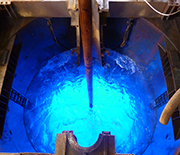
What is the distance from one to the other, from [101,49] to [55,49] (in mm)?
2408

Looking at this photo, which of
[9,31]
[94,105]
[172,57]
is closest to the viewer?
[172,57]

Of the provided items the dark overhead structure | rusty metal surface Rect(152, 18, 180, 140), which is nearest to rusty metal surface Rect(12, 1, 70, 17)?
the dark overhead structure

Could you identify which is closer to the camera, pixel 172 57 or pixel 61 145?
pixel 61 145

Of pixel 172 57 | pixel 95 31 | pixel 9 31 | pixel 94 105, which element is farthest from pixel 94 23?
pixel 94 105

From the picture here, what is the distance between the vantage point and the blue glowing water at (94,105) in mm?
6537

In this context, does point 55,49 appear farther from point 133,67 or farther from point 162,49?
point 162,49

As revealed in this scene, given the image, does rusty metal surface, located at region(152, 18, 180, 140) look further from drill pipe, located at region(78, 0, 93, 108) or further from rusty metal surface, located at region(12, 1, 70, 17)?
rusty metal surface, located at region(12, 1, 70, 17)

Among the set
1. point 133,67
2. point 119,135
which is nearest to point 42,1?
point 133,67

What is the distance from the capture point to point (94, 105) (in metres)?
8.22

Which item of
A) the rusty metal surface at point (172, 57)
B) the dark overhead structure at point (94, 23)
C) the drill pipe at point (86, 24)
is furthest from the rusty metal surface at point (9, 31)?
the rusty metal surface at point (172, 57)

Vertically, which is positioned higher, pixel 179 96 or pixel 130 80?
pixel 130 80

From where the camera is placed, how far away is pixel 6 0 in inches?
190

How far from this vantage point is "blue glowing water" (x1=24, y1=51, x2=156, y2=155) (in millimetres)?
6537

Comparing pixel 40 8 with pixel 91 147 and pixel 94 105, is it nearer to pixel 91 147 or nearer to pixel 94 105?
pixel 91 147
